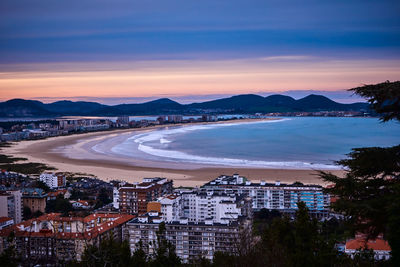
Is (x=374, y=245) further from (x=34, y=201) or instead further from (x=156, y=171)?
(x=156, y=171)

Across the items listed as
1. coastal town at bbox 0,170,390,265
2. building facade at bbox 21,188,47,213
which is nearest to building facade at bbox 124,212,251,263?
coastal town at bbox 0,170,390,265

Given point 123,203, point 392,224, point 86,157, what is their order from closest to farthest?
point 392,224 → point 123,203 → point 86,157

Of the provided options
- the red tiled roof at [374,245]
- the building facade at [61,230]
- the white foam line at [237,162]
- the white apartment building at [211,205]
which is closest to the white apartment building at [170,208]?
the white apartment building at [211,205]

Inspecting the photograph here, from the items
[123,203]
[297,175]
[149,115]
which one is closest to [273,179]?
[297,175]

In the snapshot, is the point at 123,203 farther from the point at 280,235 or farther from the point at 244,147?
the point at 244,147

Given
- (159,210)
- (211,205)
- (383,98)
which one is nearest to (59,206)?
(159,210)

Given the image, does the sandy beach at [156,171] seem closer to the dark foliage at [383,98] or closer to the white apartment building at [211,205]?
the white apartment building at [211,205]

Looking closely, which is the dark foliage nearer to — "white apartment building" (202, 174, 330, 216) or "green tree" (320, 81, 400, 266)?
"green tree" (320, 81, 400, 266)
